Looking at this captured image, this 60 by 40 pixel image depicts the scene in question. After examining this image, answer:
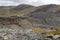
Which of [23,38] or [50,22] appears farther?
[50,22]

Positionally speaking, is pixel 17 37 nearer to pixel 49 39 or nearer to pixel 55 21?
pixel 49 39

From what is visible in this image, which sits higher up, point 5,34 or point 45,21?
point 5,34

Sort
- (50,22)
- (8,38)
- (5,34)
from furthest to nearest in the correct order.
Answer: (50,22)
(5,34)
(8,38)

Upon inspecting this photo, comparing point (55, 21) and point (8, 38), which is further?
point (55, 21)

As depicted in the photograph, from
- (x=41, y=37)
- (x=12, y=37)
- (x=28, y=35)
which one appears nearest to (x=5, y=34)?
(x=12, y=37)

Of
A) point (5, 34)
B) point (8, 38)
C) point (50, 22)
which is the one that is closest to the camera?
point (8, 38)

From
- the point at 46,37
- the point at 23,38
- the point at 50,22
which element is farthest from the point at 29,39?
A: the point at 50,22

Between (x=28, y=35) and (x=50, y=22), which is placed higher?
(x=28, y=35)

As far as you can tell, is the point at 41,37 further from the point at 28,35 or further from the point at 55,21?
the point at 55,21
